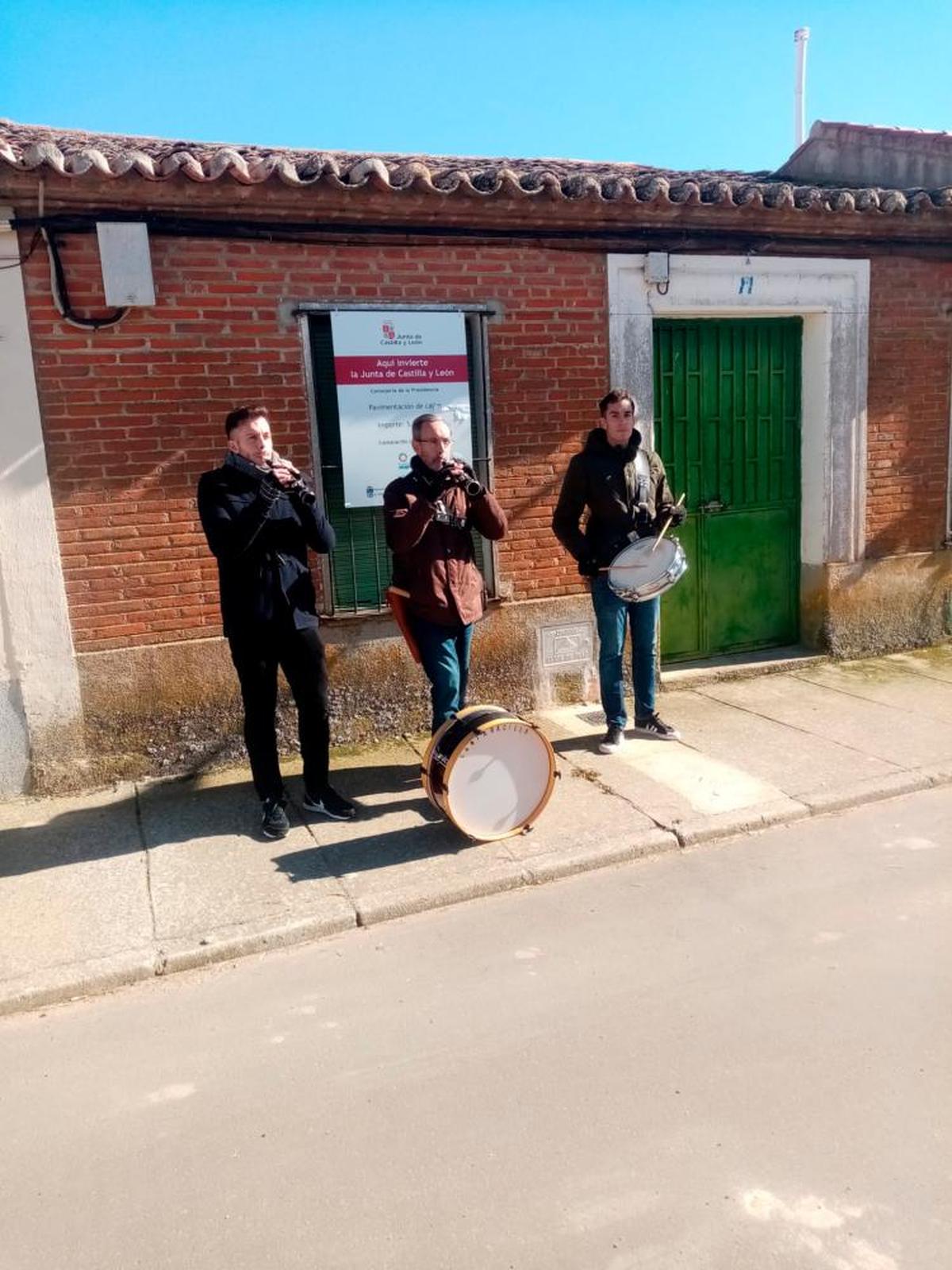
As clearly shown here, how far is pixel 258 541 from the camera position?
4477mm

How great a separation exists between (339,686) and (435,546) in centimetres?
150

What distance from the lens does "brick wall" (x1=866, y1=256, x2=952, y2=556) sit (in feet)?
23.8

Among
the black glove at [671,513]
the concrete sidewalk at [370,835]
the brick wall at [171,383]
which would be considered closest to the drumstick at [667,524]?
the black glove at [671,513]

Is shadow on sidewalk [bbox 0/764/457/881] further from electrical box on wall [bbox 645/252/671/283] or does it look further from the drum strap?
electrical box on wall [bbox 645/252/671/283]

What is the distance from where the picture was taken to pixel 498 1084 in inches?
113

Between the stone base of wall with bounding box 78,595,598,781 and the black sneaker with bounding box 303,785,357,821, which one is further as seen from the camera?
the stone base of wall with bounding box 78,595,598,781

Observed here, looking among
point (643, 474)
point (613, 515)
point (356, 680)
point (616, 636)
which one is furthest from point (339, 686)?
point (643, 474)

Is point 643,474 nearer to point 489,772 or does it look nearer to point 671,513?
point 671,513

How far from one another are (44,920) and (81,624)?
6.29 ft

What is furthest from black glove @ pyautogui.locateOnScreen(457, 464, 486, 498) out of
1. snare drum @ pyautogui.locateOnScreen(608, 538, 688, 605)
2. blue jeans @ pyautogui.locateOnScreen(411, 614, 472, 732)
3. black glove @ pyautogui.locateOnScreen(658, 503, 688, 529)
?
black glove @ pyautogui.locateOnScreen(658, 503, 688, 529)

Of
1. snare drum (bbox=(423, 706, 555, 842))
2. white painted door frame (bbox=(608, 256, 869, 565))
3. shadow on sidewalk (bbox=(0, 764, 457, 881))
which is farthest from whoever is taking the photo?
white painted door frame (bbox=(608, 256, 869, 565))

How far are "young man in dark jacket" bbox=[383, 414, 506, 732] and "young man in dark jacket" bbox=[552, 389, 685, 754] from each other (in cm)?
75

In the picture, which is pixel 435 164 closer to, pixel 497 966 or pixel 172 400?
pixel 172 400

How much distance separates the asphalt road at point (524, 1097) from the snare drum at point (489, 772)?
0.50 metres
